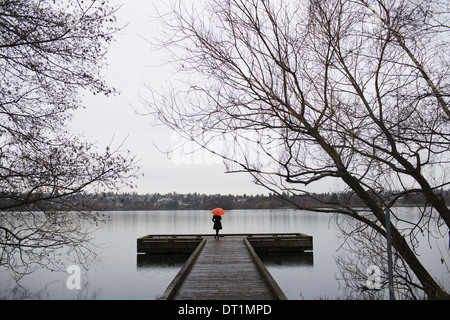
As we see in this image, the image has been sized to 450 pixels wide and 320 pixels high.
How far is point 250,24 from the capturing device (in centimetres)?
433

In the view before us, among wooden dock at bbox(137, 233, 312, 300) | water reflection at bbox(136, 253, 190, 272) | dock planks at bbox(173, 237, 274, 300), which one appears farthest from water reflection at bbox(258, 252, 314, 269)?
dock planks at bbox(173, 237, 274, 300)

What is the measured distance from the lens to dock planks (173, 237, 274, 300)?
620cm

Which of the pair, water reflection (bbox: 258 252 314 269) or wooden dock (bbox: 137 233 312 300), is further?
water reflection (bbox: 258 252 314 269)

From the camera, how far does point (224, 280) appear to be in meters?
7.34

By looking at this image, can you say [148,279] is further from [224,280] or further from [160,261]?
[224,280]

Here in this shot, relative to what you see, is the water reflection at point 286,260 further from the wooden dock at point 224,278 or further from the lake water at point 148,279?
the wooden dock at point 224,278

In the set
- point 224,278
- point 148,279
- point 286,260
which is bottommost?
point 148,279

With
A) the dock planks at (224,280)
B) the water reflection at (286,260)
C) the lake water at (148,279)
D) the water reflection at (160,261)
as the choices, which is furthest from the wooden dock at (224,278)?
the water reflection at (160,261)

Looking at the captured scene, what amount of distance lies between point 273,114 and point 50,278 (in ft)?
50.3

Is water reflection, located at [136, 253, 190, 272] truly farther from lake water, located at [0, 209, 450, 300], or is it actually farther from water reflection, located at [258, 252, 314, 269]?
water reflection, located at [258, 252, 314, 269]

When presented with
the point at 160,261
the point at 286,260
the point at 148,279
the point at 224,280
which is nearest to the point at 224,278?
the point at 224,280

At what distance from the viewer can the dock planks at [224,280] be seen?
20.3 feet

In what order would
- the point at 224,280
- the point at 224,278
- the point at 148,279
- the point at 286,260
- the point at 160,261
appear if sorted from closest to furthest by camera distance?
the point at 224,280 → the point at 224,278 → the point at 148,279 → the point at 286,260 → the point at 160,261
